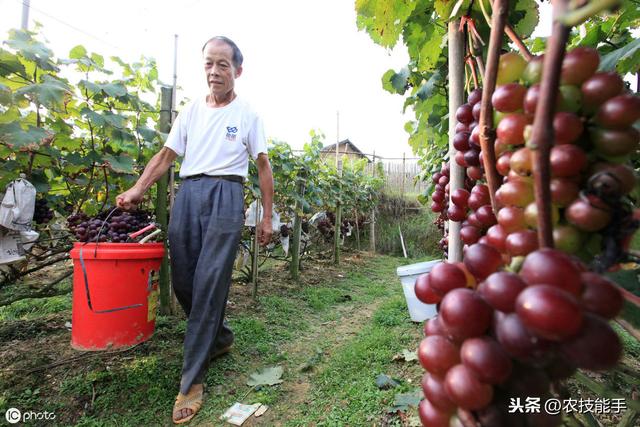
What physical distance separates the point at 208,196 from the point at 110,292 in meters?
0.86

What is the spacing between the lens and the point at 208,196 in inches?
101

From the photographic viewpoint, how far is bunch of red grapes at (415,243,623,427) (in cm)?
37

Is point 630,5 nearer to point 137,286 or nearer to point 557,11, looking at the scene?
point 557,11

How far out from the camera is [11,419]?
2051 mm

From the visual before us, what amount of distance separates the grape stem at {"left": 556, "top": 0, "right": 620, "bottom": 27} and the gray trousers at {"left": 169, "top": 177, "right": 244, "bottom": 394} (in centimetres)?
233

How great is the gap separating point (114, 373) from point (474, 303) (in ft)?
9.01

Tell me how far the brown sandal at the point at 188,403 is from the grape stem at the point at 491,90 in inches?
90.9

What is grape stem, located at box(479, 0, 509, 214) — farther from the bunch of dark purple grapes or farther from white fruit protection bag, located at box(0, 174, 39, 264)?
the bunch of dark purple grapes

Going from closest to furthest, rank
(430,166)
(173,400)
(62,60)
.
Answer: (173,400) < (62,60) < (430,166)

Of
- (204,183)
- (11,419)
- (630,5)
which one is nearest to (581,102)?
(630,5)

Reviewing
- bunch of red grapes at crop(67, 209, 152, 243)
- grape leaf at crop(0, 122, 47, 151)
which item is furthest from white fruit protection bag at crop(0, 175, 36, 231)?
bunch of red grapes at crop(67, 209, 152, 243)

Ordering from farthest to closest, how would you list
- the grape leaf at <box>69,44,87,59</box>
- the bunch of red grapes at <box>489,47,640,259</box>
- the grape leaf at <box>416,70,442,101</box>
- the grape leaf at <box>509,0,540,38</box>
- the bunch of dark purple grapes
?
1. the bunch of dark purple grapes
2. the grape leaf at <box>69,44,87,59</box>
3. the grape leaf at <box>416,70,442,101</box>
4. the grape leaf at <box>509,0,540,38</box>
5. the bunch of red grapes at <box>489,47,640,259</box>

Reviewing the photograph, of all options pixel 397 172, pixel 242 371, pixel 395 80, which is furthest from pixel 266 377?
pixel 397 172

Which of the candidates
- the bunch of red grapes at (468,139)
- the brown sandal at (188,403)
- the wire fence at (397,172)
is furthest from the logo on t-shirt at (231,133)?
the wire fence at (397,172)
